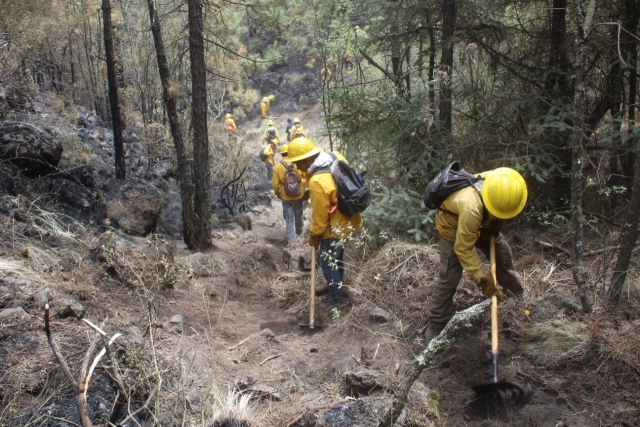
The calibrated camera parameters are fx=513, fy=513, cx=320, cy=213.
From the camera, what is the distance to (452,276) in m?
5.02

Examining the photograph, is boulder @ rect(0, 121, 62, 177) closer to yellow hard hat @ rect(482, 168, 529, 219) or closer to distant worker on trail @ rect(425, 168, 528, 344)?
distant worker on trail @ rect(425, 168, 528, 344)

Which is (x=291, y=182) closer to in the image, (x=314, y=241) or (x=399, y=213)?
(x=399, y=213)

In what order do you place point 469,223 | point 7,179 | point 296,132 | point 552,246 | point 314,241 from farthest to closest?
point 296,132 < point 7,179 < point 552,246 < point 314,241 < point 469,223

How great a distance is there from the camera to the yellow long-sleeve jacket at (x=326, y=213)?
5.93 meters

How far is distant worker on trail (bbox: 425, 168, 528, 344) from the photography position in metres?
4.37

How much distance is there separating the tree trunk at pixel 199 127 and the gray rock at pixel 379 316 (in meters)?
4.74

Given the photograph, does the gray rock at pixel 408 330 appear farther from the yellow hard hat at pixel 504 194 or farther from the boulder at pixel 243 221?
the boulder at pixel 243 221

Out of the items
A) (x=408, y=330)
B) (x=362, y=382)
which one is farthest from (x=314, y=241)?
(x=362, y=382)

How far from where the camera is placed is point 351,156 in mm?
8344

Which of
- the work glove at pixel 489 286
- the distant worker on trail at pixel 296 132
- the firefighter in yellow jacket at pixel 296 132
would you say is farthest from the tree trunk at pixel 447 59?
the firefighter in yellow jacket at pixel 296 132

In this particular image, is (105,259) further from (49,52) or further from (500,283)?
(49,52)

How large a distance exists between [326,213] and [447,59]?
147 inches

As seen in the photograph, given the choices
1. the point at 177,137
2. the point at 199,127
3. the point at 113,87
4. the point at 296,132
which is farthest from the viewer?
the point at 113,87

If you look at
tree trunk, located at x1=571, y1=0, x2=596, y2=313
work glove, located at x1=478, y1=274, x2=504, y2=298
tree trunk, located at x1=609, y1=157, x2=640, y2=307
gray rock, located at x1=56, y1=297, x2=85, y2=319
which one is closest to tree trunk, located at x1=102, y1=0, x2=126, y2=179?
gray rock, located at x1=56, y1=297, x2=85, y2=319
